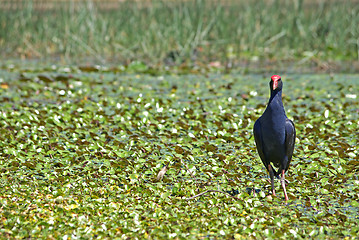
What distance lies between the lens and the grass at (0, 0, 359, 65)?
1242 cm

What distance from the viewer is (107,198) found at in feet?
16.1

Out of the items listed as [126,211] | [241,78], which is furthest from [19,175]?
[241,78]

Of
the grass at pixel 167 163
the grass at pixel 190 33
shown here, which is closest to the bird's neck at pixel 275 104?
the grass at pixel 167 163

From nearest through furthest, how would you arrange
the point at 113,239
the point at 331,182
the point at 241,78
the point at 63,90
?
the point at 113,239 < the point at 331,182 < the point at 63,90 < the point at 241,78

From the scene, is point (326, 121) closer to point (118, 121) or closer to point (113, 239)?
point (118, 121)

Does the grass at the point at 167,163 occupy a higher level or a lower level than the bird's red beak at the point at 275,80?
lower

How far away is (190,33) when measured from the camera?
12.2 meters

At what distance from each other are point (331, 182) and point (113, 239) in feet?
8.08

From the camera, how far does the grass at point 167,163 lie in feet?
14.1

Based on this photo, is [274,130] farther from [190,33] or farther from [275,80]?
[190,33]

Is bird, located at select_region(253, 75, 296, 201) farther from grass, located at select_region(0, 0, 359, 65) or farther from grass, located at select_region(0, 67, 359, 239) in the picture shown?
grass, located at select_region(0, 0, 359, 65)

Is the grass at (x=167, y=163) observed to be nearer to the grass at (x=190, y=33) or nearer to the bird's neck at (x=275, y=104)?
the bird's neck at (x=275, y=104)

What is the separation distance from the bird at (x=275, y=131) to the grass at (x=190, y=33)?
719 cm

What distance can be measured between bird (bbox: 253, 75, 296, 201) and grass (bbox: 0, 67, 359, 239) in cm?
38
